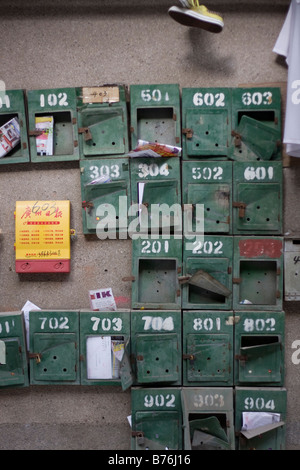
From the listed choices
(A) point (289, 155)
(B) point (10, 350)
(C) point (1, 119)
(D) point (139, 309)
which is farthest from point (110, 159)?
(B) point (10, 350)

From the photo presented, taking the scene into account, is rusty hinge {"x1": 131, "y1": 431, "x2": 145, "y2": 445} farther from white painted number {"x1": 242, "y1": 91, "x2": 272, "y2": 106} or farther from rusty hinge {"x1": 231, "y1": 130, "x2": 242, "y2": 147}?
white painted number {"x1": 242, "y1": 91, "x2": 272, "y2": 106}

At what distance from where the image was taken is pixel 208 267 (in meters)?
2.45

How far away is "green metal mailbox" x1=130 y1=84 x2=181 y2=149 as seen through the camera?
2445 millimetres

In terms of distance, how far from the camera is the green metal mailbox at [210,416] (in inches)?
95.1

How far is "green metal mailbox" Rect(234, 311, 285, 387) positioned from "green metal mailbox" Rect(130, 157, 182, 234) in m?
0.69

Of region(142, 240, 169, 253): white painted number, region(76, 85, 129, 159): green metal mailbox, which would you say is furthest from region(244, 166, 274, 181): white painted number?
region(76, 85, 129, 159): green metal mailbox

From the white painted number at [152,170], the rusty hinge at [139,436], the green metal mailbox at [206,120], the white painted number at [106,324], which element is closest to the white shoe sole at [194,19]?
the green metal mailbox at [206,120]

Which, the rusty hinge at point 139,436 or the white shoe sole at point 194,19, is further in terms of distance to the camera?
the rusty hinge at point 139,436

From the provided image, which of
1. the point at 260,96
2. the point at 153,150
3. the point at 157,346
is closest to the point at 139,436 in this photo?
the point at 157,346

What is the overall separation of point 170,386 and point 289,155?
1565 mm

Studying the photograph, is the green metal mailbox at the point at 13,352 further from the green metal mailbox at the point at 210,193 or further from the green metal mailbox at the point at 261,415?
the green metal mailbox at the point at 261,415

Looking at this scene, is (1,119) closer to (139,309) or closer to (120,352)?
(139,309)

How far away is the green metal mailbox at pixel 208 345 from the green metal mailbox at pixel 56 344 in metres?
0.66

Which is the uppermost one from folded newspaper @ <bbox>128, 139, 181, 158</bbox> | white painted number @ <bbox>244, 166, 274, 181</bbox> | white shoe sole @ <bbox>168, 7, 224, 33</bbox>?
white shoe sole @ <bbox>168, 7, 224, 33</bbox>
